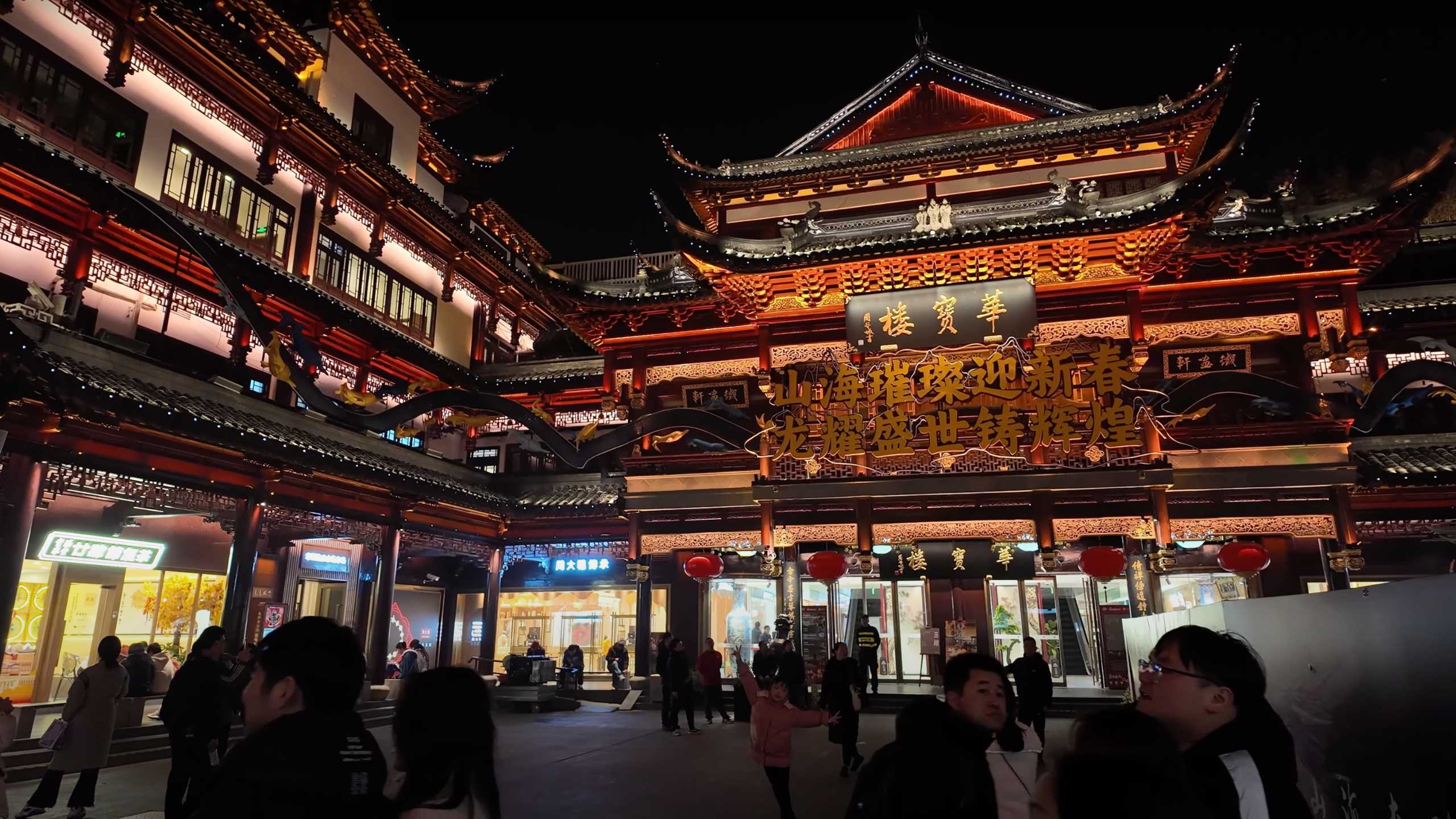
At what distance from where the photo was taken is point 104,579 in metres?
16.1

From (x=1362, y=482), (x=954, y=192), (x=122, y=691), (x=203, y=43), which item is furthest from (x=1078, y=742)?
(x=203, y=43)

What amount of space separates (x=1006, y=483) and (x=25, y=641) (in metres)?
18.7

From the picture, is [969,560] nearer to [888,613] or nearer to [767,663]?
[767,663]

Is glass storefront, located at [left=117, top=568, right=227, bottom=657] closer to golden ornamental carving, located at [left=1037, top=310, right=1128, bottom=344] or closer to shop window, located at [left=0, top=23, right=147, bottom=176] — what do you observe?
shop window, located at [left=0, top=23, right=147, bottom=176]

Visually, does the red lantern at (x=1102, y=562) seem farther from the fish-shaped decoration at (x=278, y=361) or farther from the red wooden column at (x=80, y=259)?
the red wooden column at (x=80, y=259)

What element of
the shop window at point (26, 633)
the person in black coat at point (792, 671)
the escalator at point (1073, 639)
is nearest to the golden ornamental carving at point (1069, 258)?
the person in black coat at point (792, 671)

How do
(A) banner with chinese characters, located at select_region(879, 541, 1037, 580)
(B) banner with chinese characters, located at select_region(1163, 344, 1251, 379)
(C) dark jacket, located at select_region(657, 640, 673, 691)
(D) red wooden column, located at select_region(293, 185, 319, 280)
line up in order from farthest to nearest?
(D) red wooden column, located at select_region(293, 185, 319, 280)
(C) dark jacket, located at select_region(657, 640, 673, 691)
(A) banner with chinese characters, located at select_region(879, 541, 1037, 580)
(B) banner with chinese characters, located at select_region(1163, 344, 1251, 379)

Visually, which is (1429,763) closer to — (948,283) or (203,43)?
(948,283)

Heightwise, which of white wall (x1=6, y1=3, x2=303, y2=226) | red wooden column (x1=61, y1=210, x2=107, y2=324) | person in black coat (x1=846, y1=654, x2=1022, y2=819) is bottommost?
person in black coat (x1=846, y1=654, x2=1022, y2=819)

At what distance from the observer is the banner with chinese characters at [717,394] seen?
52.3ft

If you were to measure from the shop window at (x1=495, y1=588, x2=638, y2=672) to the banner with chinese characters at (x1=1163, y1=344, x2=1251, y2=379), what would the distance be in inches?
555

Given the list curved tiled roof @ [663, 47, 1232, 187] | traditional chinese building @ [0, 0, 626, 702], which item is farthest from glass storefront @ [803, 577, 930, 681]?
curved tiled roof @ [663, 47, 1232, 187]

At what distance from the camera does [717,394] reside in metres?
16.1

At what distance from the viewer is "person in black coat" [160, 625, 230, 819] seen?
7.13 metres
